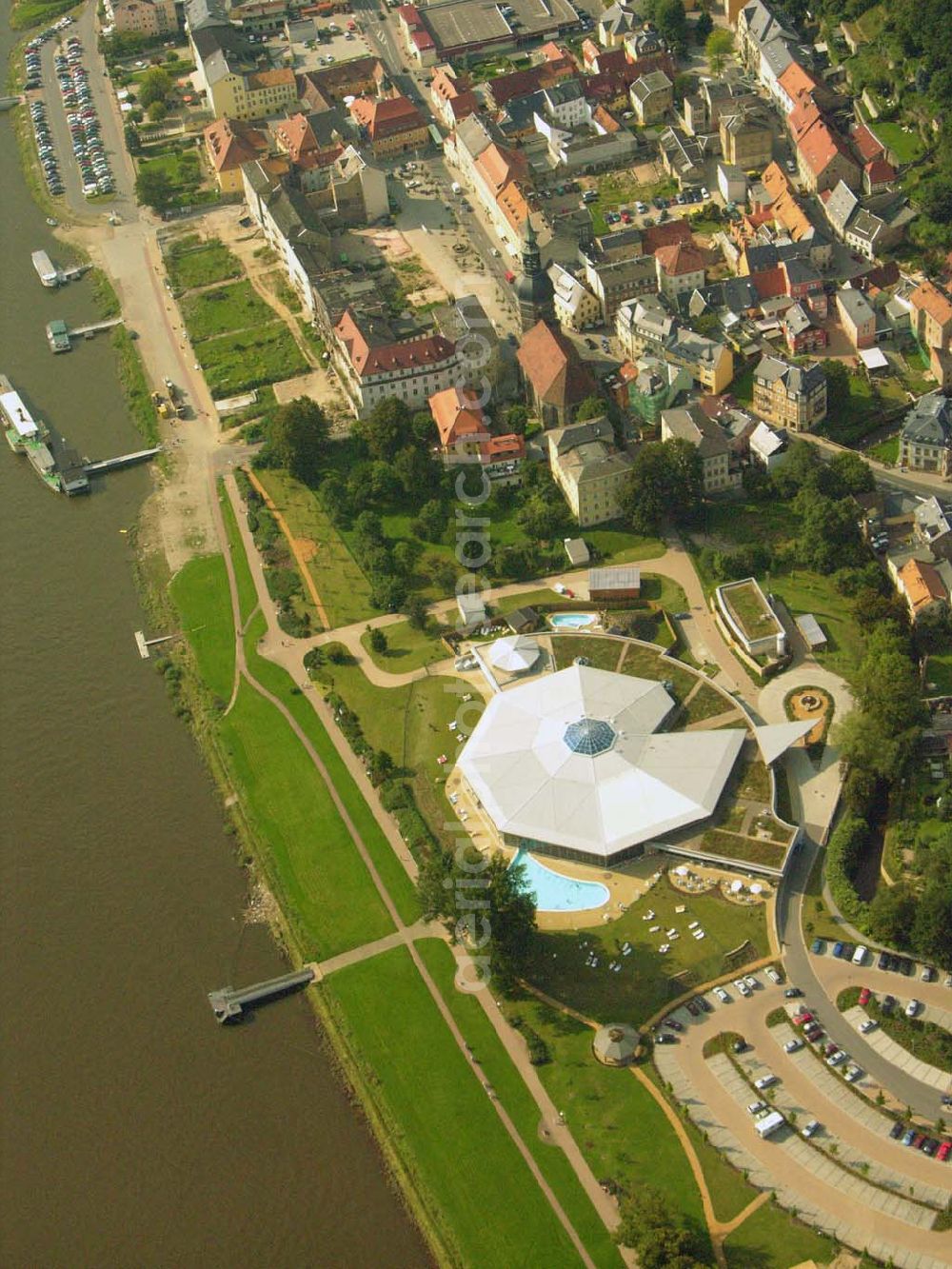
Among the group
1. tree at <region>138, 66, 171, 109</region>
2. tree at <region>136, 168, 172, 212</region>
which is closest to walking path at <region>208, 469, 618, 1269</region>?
tree at <region>136, 168, 172, 212</region>

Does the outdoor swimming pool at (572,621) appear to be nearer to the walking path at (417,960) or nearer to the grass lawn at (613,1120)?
the walking path at (417,960)

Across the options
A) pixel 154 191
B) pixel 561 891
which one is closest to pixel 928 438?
pixel 561 891

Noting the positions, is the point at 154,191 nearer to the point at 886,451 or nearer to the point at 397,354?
the point at 397,354

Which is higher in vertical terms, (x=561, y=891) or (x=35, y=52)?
(x=35, y=52)

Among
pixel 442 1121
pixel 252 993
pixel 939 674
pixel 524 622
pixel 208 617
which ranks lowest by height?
pixel 939 674

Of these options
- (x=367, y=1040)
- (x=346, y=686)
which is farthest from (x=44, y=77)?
(x=367, y=1040)

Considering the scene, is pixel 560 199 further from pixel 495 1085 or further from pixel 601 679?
pixel 495 1085

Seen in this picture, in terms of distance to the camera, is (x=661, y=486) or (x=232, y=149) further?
(x=232, y=149)

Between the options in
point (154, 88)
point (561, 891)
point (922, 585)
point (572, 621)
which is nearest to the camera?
point (561, 891)
